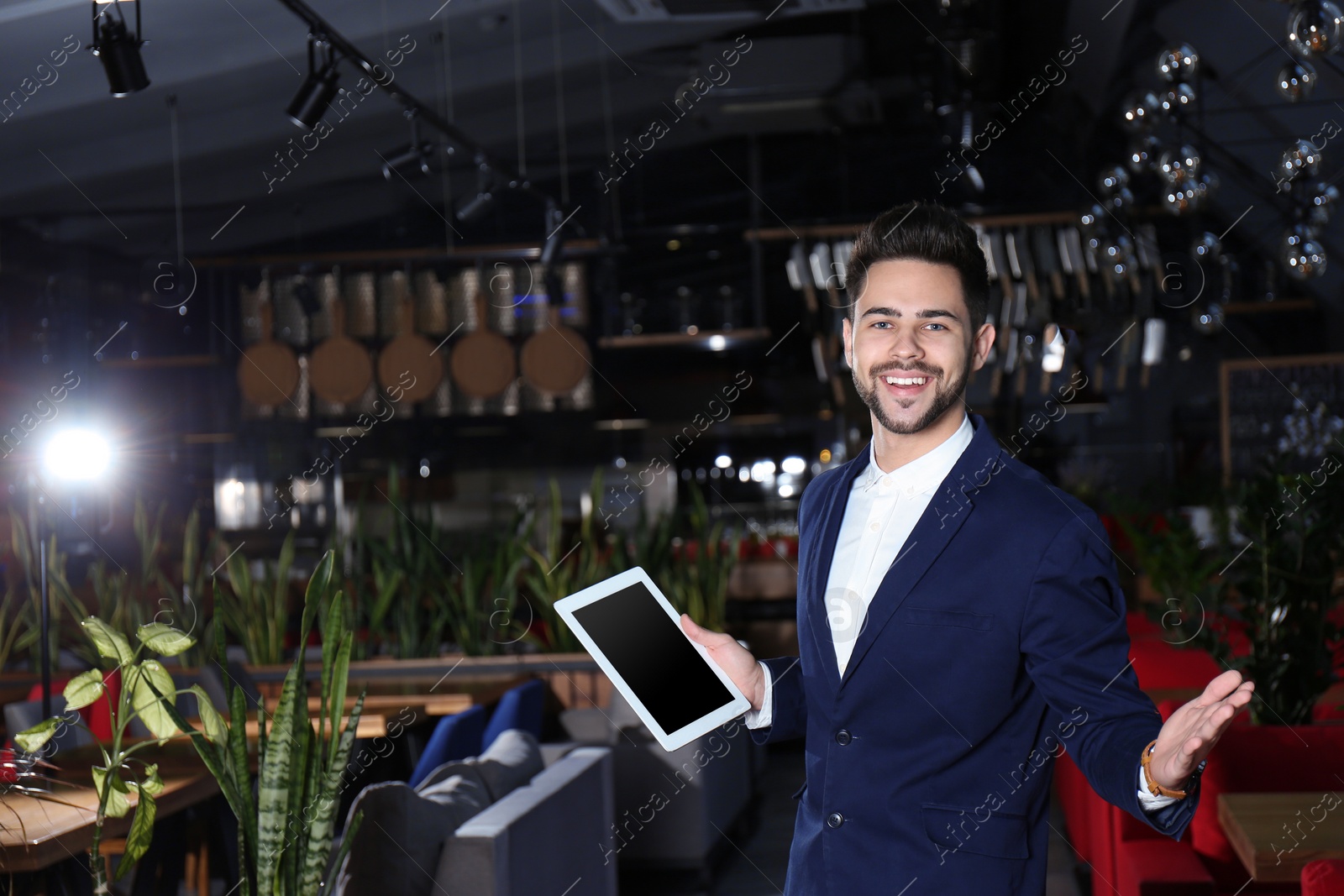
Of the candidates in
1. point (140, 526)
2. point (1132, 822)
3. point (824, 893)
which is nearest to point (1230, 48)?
point (1132, 822)

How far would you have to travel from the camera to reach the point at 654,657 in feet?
4.91

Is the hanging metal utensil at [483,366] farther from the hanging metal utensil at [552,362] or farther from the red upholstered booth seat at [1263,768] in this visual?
the red upholstered booth seat at [1263,768]

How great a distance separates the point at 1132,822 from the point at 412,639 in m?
2.95

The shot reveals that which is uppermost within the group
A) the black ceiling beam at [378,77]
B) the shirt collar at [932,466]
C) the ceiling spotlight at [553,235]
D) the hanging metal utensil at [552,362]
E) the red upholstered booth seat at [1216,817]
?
the black ceiling beam at [378,77]

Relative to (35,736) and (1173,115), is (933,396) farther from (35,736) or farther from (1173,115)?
(1173,115)

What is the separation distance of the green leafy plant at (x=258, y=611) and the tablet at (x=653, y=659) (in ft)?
10.9

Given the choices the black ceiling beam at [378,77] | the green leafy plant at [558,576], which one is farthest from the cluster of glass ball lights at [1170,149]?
the black ceiling beam at [378,77]

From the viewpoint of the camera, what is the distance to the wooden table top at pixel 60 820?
7.14 ft

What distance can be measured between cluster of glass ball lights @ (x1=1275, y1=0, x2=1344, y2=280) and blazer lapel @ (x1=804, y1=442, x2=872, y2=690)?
2.46 metres

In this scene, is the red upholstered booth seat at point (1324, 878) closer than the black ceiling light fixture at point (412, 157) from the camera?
Yes

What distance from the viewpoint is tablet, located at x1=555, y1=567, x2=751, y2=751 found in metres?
1.44

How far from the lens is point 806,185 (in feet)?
28.2

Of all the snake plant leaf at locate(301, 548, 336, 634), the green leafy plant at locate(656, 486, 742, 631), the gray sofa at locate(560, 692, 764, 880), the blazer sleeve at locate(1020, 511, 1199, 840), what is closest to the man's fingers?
the blazer sleeve at locate(1020, 511, 1199, 840)

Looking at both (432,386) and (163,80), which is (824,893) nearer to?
(432,386)
